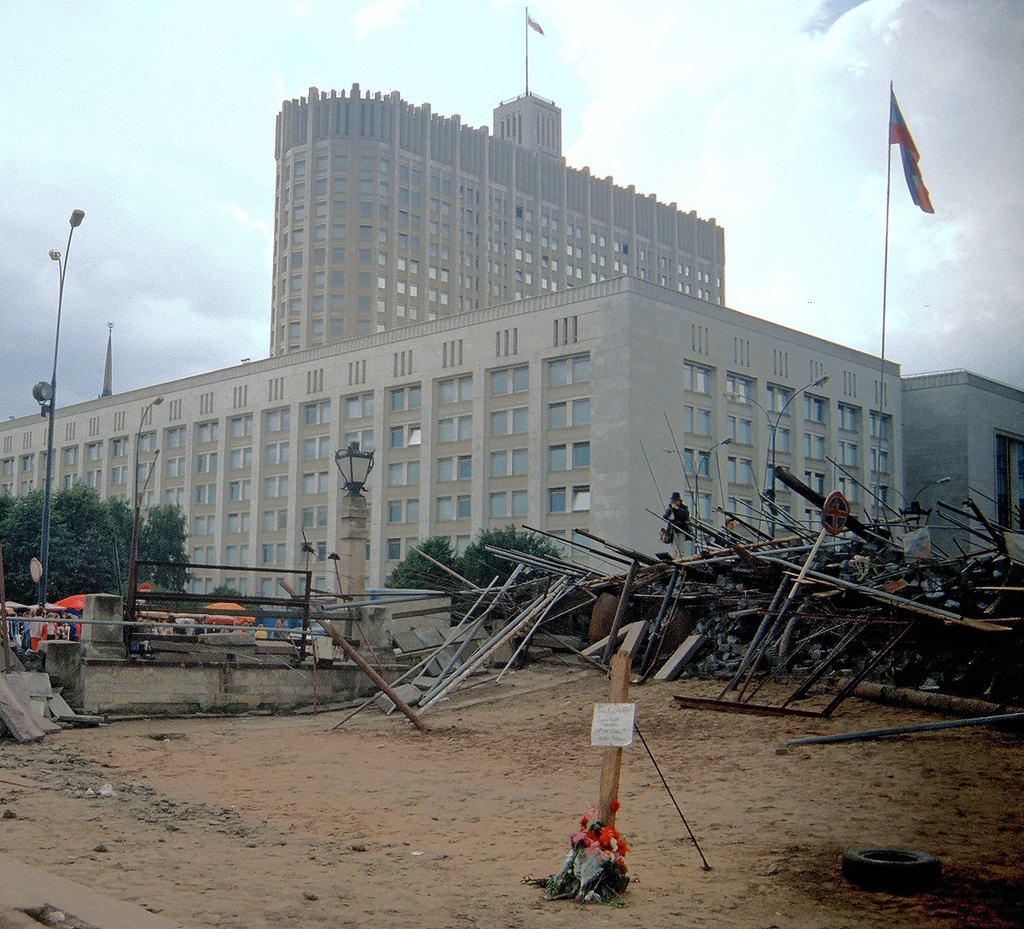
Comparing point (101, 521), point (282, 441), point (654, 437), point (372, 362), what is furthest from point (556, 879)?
point (282, 441)

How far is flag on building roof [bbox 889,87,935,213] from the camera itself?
23.6 meters

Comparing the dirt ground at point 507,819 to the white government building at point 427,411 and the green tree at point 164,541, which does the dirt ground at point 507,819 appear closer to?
the white government building at point 427,411

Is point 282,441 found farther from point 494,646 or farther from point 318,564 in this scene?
point 494,646

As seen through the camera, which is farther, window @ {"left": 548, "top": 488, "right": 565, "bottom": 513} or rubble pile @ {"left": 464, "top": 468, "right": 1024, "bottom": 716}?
window @ {"left": 548, "top": 488, "right": 565, "bottom": 513}

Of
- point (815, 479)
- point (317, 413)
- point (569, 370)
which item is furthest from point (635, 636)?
point (317, 413)

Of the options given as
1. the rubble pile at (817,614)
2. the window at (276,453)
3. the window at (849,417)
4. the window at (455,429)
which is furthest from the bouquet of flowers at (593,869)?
the window at (276,453)

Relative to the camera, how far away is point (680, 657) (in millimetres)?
18109

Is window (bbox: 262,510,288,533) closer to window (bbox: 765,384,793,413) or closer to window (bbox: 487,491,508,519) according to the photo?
window (bbox: 487,491,508,519)

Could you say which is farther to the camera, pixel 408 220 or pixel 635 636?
pixel 408 220

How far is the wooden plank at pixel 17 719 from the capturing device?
14906 mm

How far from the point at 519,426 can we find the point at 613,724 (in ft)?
186

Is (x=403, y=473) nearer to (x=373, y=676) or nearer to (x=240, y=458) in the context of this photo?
(x=240, y=458)

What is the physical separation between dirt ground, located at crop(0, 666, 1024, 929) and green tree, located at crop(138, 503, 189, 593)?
183 feet

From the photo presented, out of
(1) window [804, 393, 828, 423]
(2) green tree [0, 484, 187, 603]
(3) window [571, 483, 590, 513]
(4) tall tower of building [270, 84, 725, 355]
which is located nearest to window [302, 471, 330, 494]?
(2) green tree [0, 484, 187, 603]
